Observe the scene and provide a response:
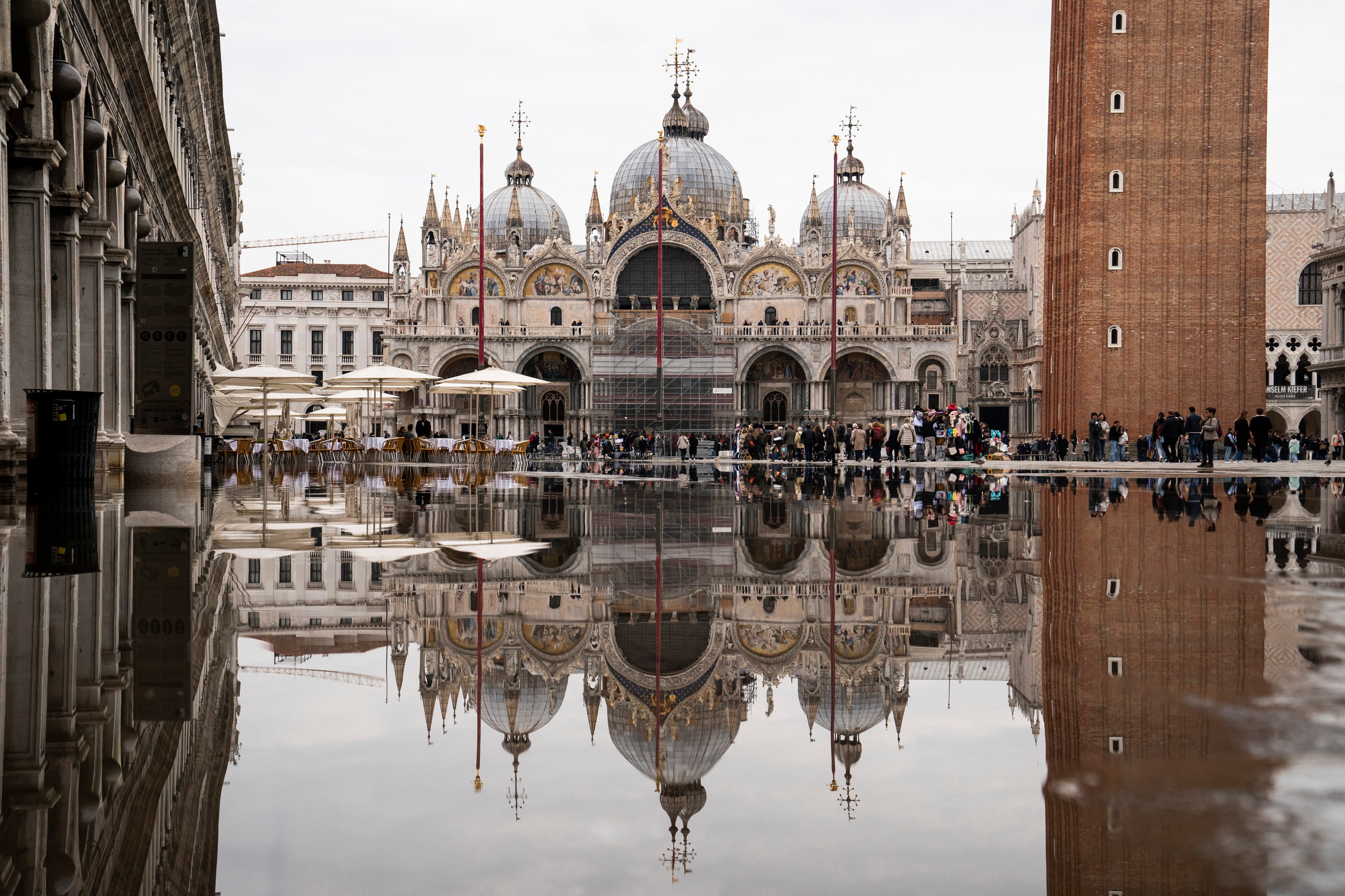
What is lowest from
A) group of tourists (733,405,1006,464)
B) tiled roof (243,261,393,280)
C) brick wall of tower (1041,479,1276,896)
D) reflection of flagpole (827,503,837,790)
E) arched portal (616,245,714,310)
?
reflection of flagpole (827,503,837,790)

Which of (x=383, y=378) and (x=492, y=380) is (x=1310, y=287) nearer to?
(x=492, y=380)

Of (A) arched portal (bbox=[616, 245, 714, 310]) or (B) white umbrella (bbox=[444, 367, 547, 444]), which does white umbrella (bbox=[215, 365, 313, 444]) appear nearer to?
(B) white umbrella (bbox=[444, 367, 547, 444])

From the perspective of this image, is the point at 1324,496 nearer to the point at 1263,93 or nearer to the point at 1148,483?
the point at 1148,483

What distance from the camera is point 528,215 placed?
241 feet

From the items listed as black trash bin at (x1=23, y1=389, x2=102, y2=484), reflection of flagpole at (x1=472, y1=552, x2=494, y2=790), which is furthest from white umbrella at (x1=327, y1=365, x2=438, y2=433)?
reflection of flagpole at (x1=472, y1=552, x2=494, y2=790)

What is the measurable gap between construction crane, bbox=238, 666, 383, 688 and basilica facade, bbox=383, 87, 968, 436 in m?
54.8

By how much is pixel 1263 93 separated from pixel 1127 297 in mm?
7299

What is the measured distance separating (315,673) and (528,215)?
2830 inches

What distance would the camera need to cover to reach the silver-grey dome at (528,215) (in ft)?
240

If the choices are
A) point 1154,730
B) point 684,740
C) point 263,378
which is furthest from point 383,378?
point 1154,730

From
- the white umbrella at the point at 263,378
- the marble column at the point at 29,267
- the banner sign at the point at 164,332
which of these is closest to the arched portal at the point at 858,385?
the white umbrella at the point at 263,378

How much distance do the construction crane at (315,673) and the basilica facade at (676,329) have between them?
54.8m

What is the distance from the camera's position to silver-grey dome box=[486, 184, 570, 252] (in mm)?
73125

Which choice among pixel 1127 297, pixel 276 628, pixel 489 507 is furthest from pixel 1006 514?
pixel 1127 297
